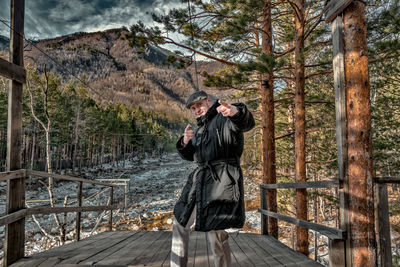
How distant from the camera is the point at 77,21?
14281 mm

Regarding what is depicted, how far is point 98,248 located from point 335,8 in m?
4.18

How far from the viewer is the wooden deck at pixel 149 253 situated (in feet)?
8.26

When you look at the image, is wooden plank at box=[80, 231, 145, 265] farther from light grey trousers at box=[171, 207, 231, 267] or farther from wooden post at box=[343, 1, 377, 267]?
wooden post at box=[343, 1, 377, 267]

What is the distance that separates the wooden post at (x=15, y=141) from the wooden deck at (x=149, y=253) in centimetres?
22

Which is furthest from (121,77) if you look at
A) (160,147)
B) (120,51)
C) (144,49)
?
(144,49)

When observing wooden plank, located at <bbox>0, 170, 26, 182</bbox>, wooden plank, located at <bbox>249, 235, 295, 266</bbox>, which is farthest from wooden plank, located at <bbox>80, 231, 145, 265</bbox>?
wooden plank, located at <bbox>249, 235, 295, 266</bbox>

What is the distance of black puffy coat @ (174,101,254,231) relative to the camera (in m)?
1.69

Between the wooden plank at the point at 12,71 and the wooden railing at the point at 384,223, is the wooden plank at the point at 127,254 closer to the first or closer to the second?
the wooden plank at the point at 12,71

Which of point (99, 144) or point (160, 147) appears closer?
point (99, 144)

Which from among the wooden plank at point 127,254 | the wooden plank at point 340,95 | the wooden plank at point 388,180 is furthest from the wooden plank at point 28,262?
the wooden plank at point 388,180

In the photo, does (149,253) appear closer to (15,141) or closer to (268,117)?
(15,141)

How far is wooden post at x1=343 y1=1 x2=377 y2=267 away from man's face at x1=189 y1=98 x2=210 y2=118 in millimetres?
1481

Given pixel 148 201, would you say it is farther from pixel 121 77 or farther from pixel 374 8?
pixel 121 77

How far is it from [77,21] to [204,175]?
16645 millimetres
